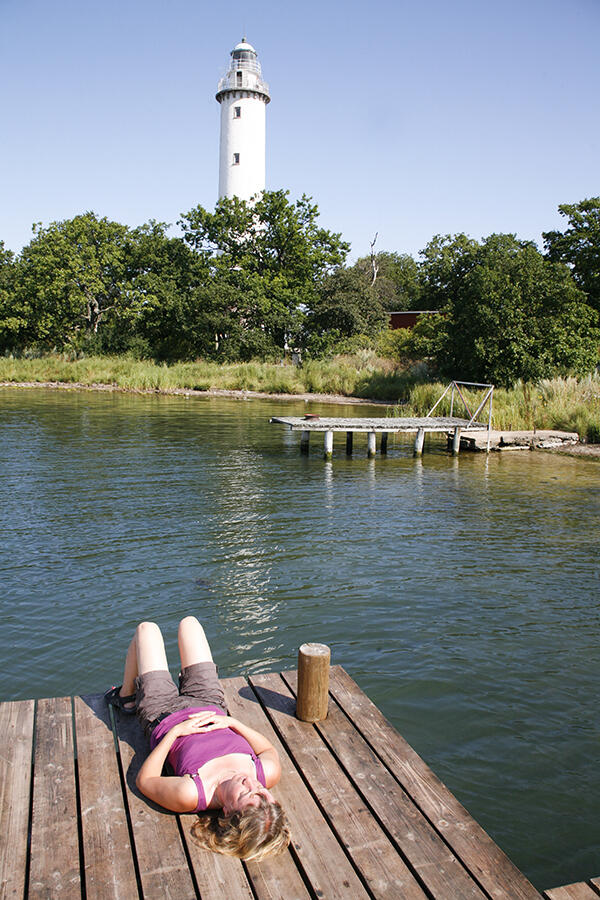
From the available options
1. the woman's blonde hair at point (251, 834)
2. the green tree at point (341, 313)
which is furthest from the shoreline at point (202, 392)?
the woman's blonde hair at point (251, 834)

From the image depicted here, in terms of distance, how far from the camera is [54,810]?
142 inches

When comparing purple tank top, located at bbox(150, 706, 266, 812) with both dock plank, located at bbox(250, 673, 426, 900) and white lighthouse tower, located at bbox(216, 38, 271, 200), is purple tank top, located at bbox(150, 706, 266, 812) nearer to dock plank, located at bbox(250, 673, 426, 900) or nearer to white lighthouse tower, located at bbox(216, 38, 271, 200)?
dock plank, located at bbox(250, 673, 426, 900)

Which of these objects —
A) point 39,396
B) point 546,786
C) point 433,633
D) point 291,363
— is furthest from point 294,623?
point 291,363

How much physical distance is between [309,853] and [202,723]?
904mm

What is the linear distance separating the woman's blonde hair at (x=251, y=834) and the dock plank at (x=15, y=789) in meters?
0.80

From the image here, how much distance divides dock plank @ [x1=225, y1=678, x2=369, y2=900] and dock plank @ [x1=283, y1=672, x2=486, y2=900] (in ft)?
0.93

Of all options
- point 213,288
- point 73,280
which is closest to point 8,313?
point 73,280

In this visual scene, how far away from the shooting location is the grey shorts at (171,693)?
13.6ft

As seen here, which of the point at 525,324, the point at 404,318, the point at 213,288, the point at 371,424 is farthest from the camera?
the point at 404,318

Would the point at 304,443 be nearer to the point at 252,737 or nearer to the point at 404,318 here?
the point at 252,737

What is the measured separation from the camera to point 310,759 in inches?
161

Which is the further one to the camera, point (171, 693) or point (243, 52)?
point (243, 52)

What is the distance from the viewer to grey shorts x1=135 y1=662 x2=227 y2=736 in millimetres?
4148

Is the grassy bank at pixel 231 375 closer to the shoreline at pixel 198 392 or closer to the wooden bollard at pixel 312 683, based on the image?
the shoreline at pixel 198 392
